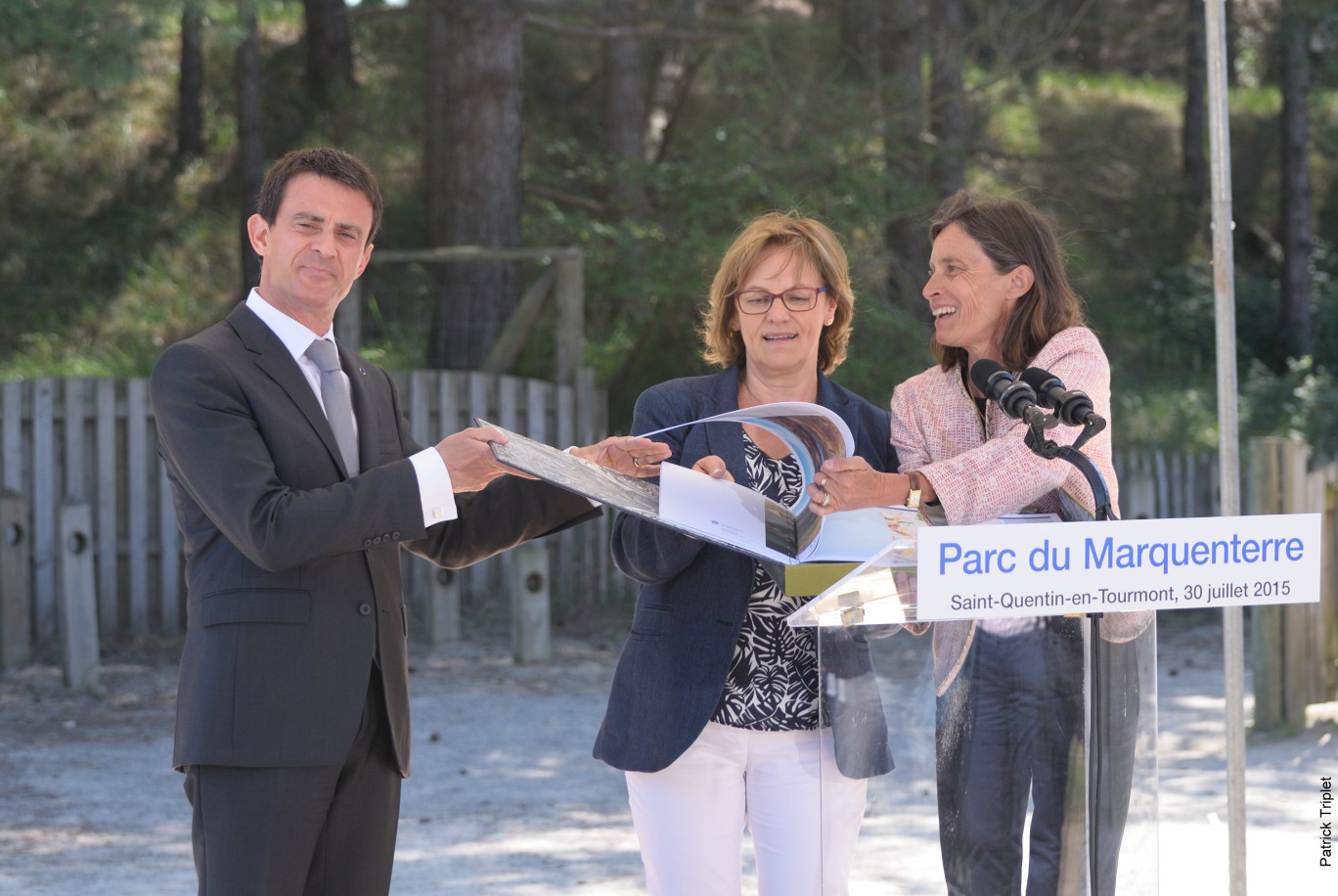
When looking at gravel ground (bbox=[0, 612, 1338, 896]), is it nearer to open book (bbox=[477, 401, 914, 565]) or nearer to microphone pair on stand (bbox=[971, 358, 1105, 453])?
open book (bbox=[477, 401, 914, 565])

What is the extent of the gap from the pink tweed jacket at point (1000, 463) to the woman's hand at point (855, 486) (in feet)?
0.20

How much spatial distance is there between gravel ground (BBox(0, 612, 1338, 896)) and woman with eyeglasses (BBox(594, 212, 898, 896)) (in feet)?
1.18

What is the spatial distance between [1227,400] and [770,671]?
1.23 metres

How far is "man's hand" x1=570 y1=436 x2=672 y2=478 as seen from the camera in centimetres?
277

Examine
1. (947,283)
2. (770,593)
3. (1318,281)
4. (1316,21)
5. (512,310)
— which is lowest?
(770,593)

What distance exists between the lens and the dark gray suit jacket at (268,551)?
2381 mm

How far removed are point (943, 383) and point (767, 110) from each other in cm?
867

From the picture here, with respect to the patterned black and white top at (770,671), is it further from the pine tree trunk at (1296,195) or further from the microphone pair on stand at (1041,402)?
the pine tree trunk at (1296,195)

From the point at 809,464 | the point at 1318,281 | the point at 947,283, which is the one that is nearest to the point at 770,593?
the point at 809,464

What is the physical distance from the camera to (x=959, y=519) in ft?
7.81

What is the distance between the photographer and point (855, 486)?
2.43 m

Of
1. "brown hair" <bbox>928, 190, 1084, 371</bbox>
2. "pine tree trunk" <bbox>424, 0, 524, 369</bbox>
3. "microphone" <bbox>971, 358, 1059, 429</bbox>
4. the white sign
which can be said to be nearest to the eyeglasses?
"brown hair" <bbox>928, 190, 1084, 371</bbox>

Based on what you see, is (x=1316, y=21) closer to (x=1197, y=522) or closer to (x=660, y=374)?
(x=660, y=374)

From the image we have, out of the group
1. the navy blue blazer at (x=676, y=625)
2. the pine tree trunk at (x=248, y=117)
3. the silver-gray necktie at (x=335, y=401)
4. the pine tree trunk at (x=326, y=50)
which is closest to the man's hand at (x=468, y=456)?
the silver-gray necktie at (x=335, y=401)
